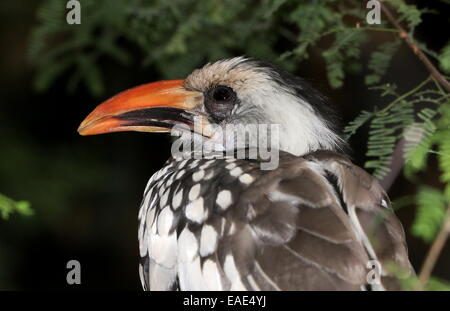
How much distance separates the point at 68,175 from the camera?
5742 millimetres

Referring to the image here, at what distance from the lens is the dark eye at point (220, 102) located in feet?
10.1

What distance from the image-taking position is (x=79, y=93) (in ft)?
21.3

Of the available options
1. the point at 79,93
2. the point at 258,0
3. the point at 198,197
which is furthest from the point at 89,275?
the point at 198,197

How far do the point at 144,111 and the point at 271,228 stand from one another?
99 cm

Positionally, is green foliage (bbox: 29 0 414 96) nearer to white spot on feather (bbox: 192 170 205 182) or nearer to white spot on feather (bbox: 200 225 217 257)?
white spot on feather (bbox: 192 170 205 182)

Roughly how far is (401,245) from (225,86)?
1127 mm

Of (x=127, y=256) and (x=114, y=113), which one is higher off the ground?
(x=114, y=113)

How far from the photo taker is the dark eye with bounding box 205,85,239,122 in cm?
308

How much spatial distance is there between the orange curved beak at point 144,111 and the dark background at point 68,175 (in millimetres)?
2364

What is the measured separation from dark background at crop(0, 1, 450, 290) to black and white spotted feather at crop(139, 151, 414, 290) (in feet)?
9.28

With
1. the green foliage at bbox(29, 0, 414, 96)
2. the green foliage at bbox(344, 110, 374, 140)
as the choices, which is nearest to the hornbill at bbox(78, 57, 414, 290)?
the green foliage at bbox(344, 110, 374, 140)

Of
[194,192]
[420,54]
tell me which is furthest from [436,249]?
[420,54]

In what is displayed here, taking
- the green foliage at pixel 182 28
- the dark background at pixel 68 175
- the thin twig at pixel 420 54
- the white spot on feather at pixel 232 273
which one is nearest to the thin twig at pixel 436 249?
the white spot on feather at pixel 232 273
